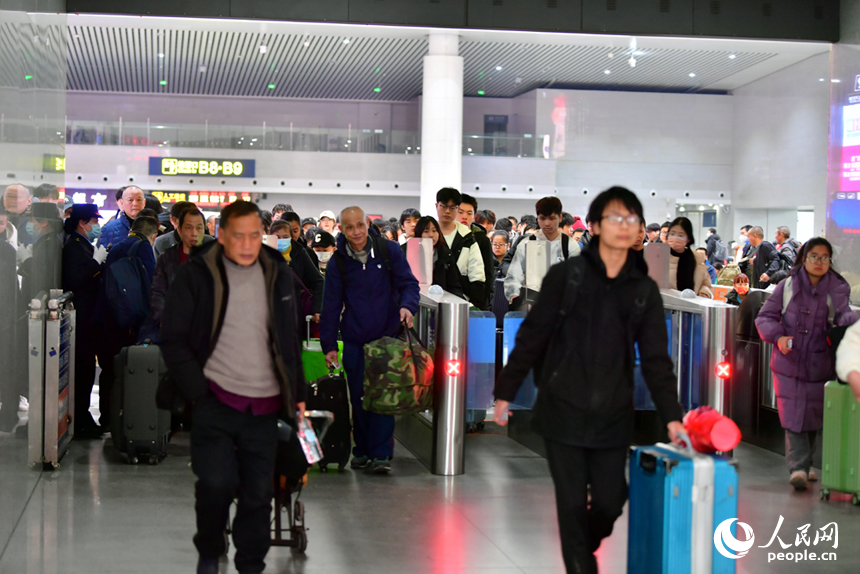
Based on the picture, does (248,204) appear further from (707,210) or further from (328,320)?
(707,210)

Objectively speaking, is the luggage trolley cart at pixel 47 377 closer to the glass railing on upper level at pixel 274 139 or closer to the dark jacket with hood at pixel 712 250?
the dark jacket with hood at pixel 712 250

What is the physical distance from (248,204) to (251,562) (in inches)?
56.2

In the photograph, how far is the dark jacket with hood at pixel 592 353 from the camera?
10.5ft

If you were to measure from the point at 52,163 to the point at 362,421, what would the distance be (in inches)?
121

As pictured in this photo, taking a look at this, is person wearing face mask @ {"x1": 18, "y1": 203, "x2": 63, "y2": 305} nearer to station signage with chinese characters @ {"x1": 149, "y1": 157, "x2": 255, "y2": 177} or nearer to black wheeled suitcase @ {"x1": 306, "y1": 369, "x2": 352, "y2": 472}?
black wheeled suitcase @ {"x1": 306, "y1": 369, "x2": 352, "y2": 472}

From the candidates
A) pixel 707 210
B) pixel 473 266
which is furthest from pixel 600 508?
pixel 707 210

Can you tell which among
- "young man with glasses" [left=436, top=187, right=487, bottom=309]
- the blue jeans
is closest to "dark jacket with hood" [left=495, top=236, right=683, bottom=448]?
the blue jeans

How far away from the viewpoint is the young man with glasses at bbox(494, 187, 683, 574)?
126 inches

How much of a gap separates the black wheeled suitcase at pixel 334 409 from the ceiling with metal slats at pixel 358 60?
13.8 meters

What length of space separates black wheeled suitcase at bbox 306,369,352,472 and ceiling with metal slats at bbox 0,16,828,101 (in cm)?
1379

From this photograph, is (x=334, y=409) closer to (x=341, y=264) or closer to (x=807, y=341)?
(x=341, y=264)

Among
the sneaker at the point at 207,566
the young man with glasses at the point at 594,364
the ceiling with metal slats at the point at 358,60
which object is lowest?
the sneaker at the point at 207,566

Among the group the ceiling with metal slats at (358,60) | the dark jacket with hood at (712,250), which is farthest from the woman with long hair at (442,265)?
the dark jacket with hood at (712,250)

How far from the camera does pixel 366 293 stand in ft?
19.5
